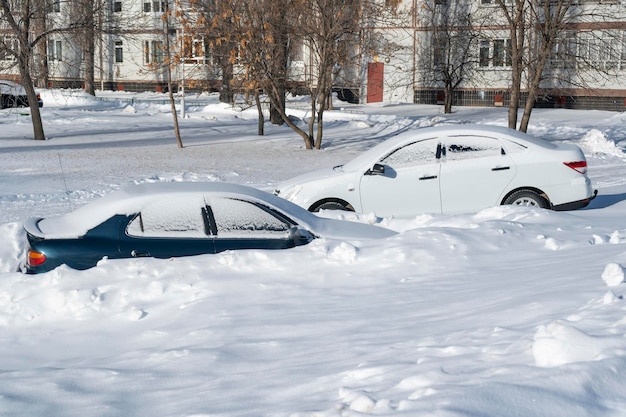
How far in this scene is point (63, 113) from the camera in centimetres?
3759

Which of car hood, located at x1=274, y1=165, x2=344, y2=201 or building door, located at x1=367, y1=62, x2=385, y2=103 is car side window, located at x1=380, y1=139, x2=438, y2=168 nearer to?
car hood, located at x1=274, y1=165, x2=344, y2=201

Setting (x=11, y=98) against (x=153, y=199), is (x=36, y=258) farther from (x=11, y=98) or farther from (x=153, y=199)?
(x=11, y=98)

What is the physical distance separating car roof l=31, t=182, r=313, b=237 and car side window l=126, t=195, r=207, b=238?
78mm

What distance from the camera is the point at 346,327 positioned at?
6656mm

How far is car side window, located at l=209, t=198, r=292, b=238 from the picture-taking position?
895 cm

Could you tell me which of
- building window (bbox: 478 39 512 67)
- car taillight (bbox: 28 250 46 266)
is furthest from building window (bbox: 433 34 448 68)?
car taillight (bbox: 28 250 46 266)

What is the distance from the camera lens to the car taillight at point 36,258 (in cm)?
841

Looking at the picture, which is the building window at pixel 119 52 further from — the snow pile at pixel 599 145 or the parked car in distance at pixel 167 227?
the parked car in distance at pixel 167 227

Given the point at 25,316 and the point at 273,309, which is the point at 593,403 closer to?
the point at 273,309

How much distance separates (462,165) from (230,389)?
7.85m

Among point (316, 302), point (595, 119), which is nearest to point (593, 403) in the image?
point (316, 302)

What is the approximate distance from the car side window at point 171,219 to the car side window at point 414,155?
4572 mm

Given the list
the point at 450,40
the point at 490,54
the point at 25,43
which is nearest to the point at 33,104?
the point at 25,43

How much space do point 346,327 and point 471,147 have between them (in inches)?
267
